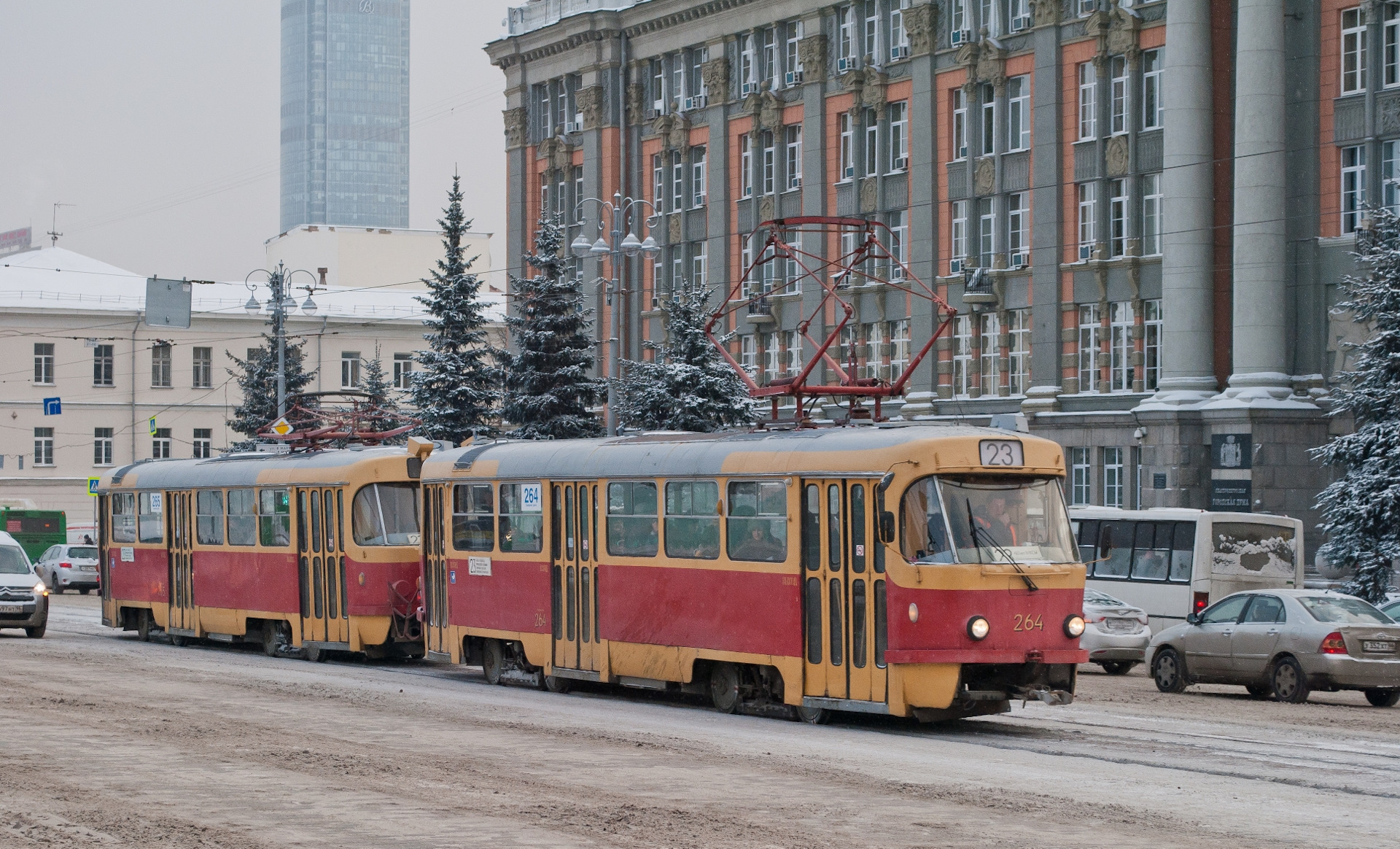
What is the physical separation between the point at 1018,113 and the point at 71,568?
30.8 m

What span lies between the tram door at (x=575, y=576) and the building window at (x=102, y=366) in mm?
72810

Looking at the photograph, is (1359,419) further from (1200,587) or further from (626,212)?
(626,212)

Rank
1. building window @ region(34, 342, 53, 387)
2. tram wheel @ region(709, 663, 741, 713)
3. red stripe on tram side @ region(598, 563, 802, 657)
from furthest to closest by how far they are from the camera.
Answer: building window @ region(34, 342, 53, 387) < tram wheel @ region(709, 663, 741, 713) < red stripe on tram side @ region(598, 563, 802, 657)

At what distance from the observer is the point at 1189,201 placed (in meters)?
46.3

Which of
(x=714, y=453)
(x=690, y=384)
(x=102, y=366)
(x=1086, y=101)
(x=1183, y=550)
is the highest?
(x=1086, y=101)

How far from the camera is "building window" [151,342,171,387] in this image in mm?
91375

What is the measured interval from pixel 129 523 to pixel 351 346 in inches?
2443

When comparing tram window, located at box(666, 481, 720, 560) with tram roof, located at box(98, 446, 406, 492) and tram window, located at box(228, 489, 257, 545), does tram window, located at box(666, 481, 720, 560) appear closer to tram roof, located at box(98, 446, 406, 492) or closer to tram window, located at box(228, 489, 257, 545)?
tram roof, located at box(98, 446, 406, 492)

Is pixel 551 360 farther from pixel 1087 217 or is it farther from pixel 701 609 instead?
pixel 701 609

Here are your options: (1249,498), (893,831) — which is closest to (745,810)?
(893,831)

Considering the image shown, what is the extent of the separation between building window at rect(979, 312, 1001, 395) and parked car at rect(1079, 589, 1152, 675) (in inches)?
931

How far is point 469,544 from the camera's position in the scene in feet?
78.0

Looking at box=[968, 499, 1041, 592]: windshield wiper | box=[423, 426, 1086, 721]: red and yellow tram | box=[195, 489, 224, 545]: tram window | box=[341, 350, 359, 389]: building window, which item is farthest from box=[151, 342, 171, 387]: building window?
box=[968, 499, 1041, 592]: windshield wiper

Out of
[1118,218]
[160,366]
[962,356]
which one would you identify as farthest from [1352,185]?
[160,366]
